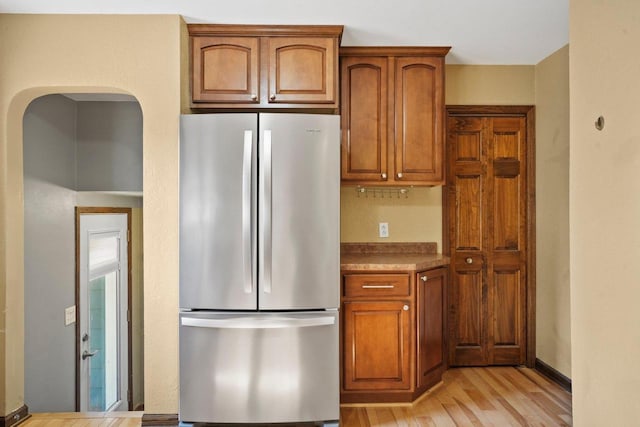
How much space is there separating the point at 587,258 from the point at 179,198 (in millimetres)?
2048

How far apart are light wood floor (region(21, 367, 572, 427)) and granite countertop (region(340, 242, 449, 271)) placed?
90cm

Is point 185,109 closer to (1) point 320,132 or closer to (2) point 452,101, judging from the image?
(1) point 320,132

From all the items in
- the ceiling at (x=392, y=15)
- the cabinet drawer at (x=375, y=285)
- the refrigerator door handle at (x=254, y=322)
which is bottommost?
the refrigerator door handle at (x=254, y=322)

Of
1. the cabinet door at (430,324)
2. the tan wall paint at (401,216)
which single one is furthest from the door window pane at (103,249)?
the cabinet door at (430,324)

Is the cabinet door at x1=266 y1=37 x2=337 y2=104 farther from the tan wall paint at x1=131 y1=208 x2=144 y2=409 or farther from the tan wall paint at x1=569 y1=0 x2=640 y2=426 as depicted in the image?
the tan wall paint at x1=131 y1=208 x2=144 y2=409

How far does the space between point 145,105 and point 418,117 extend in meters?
1.79

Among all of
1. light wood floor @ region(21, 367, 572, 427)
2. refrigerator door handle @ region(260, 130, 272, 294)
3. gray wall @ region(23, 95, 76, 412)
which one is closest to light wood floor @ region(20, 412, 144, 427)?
light wood floor @ region(21, 367, 572, 427)

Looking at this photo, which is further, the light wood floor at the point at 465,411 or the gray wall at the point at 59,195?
the gray wall at the point at 59,195

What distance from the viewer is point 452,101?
11.9 feet

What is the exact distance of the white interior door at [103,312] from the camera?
3.77 m

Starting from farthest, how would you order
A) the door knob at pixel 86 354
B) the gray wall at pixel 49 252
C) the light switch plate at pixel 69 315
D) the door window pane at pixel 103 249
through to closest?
1. the door window pane at pixel 103 249
2. the door knob at pixel 86 354
3. the light switch plate at pixel 69 315
4. the gray wall at pixel 49 252

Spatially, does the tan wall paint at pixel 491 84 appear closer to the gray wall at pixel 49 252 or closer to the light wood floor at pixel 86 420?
the gray wall at pixel 49 252

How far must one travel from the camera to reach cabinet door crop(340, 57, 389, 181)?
3.18 metres

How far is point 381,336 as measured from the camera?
116 inches
